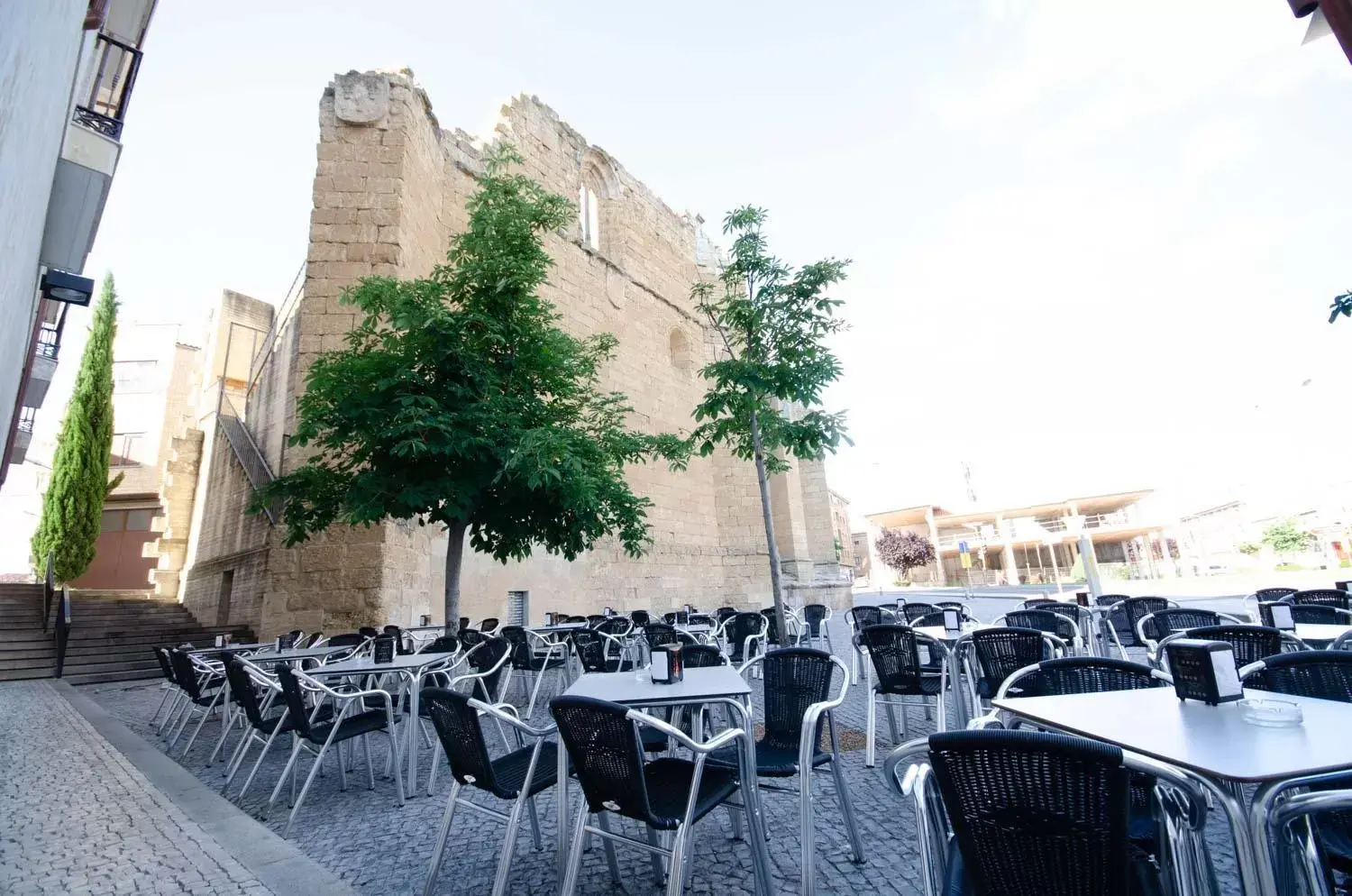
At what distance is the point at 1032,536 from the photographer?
1272 inches

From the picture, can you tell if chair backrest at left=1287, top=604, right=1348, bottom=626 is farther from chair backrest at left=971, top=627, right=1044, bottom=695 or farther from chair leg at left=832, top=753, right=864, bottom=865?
chair leg at left=832, top=753, right=864, bottom=865

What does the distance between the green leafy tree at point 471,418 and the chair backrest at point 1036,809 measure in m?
4.83

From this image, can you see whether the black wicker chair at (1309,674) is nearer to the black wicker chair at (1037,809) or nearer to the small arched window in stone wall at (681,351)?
the black wicker chair at (1037,809)

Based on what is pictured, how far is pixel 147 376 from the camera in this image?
24.7m

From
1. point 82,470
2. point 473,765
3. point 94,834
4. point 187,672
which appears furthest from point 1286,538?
point 82,470

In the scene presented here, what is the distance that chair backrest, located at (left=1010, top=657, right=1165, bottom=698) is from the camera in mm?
2230

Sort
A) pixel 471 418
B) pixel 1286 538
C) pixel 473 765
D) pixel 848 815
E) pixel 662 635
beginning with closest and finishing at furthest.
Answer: pixel 473 765 < pixel 848 815 < pixel 662 635 < pixel 471 418 < pixel 1286 538

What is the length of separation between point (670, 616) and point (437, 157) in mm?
9947

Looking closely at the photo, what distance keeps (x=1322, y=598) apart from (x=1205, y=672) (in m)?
4.53

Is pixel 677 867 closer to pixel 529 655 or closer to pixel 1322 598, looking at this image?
pixel 529 655

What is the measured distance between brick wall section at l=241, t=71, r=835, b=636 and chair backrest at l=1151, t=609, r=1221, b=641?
8.18 m

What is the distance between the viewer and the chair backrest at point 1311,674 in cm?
201

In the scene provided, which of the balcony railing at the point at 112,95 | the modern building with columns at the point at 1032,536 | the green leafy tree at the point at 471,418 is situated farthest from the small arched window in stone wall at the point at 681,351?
the modern building with columns at the point at 1032,536

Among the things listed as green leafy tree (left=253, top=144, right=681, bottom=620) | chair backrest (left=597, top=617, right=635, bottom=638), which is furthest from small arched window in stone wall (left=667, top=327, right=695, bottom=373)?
chair backrest (left=597, top=617, right=635, bottom=638)
